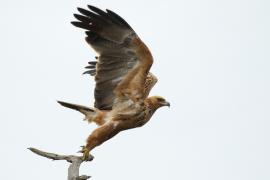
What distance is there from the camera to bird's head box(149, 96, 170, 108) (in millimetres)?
11680

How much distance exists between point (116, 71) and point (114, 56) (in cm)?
26

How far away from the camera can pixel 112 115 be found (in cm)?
1116

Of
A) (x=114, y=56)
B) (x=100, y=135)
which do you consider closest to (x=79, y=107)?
(x=100, y=135)

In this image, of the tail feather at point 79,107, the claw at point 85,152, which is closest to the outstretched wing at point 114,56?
the tail feather at point 79,107

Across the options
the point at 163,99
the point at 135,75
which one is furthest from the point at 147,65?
the point at 163,99

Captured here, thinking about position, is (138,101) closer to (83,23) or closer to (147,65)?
(147,65)

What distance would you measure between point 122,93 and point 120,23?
4.05ft

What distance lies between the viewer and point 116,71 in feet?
37.0

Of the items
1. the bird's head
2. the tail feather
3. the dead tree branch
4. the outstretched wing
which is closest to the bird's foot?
the dead tree branch

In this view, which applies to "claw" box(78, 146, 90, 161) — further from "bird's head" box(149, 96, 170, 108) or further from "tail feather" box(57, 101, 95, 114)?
"bird's head" box(149, 96, 170, 108)

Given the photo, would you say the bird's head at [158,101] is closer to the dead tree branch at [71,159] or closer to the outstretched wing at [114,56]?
the outstretched wing at [114,56]

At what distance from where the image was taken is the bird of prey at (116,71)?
11.0m

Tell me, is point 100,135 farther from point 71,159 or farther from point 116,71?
point 71,159

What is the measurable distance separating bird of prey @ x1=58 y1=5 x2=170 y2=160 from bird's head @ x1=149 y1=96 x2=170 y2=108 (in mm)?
216
